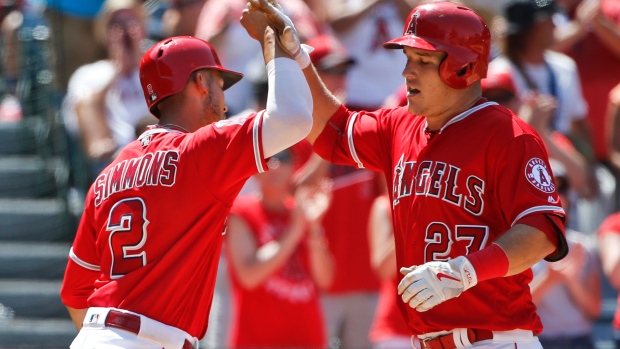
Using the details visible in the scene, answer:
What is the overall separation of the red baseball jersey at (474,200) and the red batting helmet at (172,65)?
93 centimetres

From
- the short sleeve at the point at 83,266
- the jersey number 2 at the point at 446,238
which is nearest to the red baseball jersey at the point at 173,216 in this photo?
the short sleeve at the point at 83,266

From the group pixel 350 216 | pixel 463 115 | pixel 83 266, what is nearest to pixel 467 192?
pixel 463 115

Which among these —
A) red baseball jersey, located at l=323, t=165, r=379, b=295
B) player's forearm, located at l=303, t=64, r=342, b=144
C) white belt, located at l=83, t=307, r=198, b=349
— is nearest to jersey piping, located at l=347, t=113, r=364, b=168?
player's forearm, located at l=303, t=64, r=342, b=144

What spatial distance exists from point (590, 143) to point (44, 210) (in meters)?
4.17

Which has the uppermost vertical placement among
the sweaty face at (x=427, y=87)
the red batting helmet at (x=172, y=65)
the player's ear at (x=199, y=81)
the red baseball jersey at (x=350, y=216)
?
the red batting helmet at (x=172, y=65)

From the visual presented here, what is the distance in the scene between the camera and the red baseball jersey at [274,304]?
6.38 m

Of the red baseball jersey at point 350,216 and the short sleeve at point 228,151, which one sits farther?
the red baseball jersey at point 350,216

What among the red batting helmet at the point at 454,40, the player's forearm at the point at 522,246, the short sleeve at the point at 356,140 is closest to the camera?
the player's forearm at the point at 522,246

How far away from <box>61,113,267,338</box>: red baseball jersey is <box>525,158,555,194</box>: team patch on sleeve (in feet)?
3.25

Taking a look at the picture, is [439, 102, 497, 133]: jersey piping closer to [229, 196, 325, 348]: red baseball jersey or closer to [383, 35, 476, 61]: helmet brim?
[383, 35, 476, 61]: helmet brim

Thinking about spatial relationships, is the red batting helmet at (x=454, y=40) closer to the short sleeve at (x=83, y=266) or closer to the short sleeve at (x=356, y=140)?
the short sleeve at (x=356, y=140)

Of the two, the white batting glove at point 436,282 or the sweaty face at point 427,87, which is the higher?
the sweaty face at point 427,87

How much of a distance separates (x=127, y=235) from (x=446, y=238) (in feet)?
4.03

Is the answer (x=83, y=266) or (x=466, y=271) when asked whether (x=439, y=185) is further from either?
(x=83, y=266)
